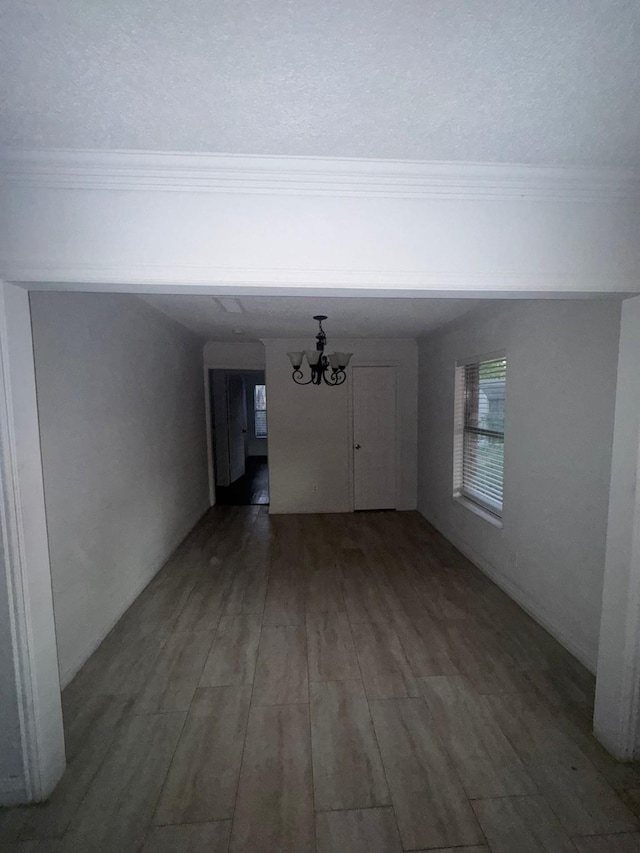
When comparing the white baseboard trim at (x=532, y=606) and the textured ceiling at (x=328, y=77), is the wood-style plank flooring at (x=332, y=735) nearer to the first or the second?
the white baseboard trim at (x=532, y=606)

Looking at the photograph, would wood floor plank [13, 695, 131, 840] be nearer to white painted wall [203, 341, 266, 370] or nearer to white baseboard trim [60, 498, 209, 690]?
white baseboard trim [60, 498, 209, 690]

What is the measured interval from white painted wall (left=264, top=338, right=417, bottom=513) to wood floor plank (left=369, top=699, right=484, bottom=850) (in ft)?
10.9

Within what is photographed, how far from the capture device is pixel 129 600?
9.18 feet

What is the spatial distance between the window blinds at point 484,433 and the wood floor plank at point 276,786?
7.64 ft

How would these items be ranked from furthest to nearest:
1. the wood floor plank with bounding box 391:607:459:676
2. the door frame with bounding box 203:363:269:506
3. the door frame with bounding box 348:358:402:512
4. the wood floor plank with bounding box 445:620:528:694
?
the door frame with bounding box 203:363:269:506
the door frame with bounding box 348:358:402:512
the wood floor plank with bounding box 391:607:459:676
the wood floor plank with bounding box 445:620:528:694

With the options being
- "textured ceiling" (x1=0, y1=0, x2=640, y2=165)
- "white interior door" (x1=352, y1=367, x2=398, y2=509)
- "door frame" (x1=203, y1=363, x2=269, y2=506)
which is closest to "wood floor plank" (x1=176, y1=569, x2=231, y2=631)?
"door frame" (x1=203, y1=363, x2=269, y2=506)

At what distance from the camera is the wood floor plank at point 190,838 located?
128cm

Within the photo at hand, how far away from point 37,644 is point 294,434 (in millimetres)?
3832

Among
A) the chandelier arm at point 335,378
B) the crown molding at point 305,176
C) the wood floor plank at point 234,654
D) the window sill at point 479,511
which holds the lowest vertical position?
the wood floor plank at point 234,654

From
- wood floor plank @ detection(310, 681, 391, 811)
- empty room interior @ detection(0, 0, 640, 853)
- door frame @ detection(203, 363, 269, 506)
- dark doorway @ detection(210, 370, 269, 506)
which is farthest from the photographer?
dark doorway @ detection(210, 370, 269, 506)

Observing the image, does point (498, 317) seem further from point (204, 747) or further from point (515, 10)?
point (204, 747)

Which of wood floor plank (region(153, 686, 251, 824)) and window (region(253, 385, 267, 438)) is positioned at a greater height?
window (region(253, 385, 267, 438))

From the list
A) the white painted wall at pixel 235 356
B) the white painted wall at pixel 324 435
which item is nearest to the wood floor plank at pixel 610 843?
the white painted wall at pixel 324 435

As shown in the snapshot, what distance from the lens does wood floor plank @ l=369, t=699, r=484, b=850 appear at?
4.34 ft
